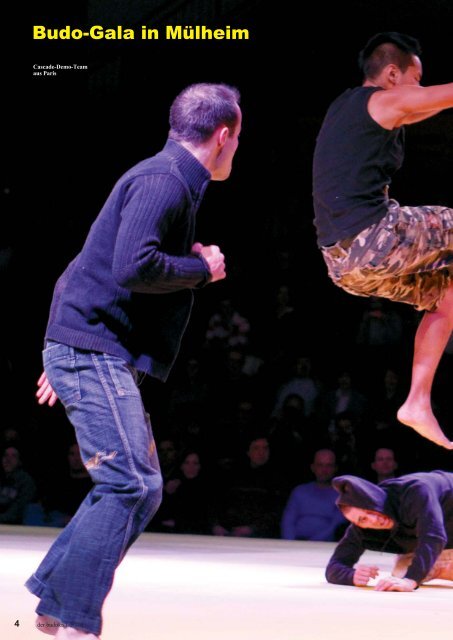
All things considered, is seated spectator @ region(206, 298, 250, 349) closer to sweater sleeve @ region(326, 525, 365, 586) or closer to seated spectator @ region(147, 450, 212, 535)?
seated spectator @ region(147, 450, 212, 535)

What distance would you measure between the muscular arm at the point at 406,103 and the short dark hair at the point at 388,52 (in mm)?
180

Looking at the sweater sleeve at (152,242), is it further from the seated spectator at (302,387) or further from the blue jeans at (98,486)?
the seated spectator at (302,387)

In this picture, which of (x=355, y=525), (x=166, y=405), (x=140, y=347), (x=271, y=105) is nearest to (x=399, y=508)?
(x=355, y=525)

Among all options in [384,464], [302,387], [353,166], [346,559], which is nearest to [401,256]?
[353,166]

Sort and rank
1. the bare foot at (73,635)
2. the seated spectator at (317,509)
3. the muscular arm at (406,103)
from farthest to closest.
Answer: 1. the seated spectator at (317,509)
2. the muscular arm at (406,103)
3. the bare foot at (73,635)

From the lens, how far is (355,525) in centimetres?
530

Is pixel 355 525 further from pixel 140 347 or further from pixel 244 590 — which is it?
pixel 140 347

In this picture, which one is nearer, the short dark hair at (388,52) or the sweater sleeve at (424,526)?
the short dark hair at (388,52)

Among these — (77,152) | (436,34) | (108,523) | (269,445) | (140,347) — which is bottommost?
(269,445)

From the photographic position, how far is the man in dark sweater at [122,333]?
2.93m

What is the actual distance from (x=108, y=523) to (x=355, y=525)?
2.56 m

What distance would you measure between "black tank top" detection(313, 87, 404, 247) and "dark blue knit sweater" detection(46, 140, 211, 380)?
1076 mm

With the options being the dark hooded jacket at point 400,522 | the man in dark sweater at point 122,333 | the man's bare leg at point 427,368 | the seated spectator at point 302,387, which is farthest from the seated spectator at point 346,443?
the man in dark sweater at point 122,333

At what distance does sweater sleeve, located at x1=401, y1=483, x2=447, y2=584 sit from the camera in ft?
16.3
